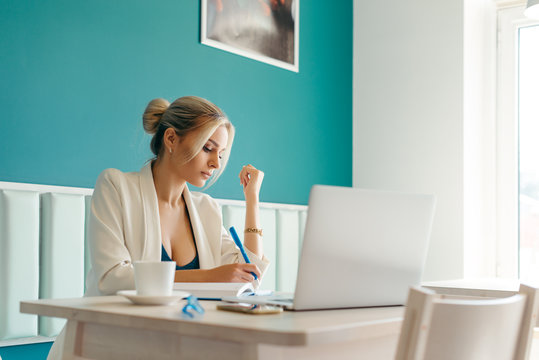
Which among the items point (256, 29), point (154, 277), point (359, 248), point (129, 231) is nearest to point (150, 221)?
point (129, 231)

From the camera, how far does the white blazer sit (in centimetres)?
151

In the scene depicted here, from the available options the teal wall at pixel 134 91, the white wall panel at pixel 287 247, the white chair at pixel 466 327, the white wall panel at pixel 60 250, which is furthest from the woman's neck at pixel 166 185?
the white chair at pixel 466 327

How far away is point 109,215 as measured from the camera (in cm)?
162

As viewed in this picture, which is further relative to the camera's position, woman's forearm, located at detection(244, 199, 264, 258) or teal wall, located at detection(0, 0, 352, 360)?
teal wall, located at detection(0, 0, 352, 360)

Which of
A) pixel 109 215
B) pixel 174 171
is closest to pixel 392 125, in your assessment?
pixel 174 171

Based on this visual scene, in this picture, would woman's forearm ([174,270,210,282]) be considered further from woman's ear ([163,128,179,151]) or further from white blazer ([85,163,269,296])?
woman's ear ([163,128,179,151])

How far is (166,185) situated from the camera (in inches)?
72.8

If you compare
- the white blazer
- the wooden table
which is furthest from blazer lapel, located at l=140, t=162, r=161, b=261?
the wooden table

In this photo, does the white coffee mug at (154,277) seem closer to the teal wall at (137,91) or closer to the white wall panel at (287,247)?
the teal wall at (137,91)

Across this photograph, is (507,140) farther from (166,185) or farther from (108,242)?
(108,242)

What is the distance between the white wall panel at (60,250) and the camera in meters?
1.96

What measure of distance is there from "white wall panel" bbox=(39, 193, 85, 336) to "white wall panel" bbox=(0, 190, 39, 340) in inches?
1.4

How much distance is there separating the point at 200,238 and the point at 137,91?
829 mm

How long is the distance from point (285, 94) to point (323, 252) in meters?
2.11
